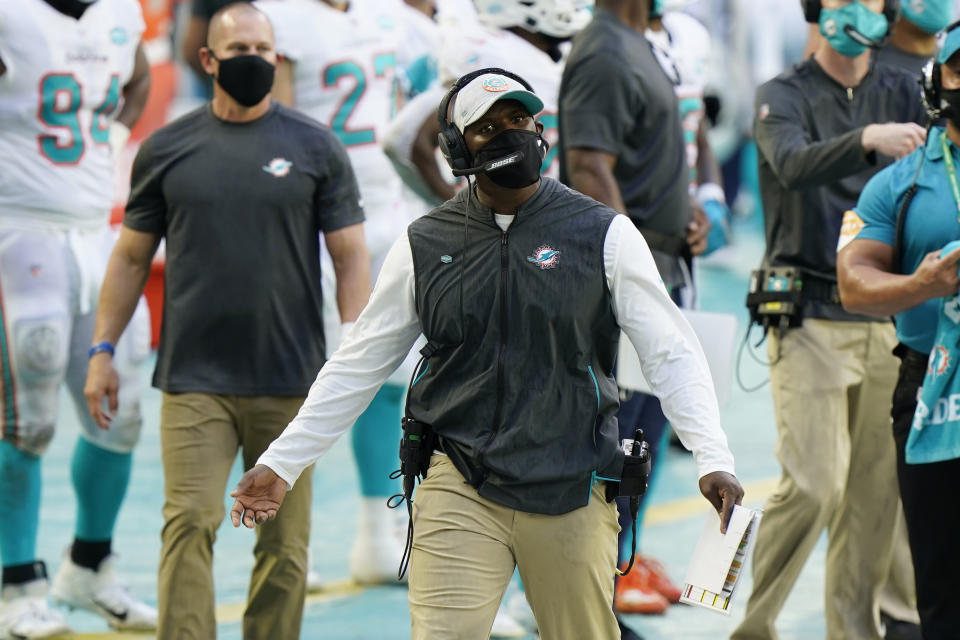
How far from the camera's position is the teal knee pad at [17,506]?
6688 mm

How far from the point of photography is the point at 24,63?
682cm

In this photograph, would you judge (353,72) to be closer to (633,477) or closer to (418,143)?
(418,143)

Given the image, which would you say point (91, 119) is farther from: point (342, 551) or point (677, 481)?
point (677, 481)

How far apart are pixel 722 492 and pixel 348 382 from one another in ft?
3.61

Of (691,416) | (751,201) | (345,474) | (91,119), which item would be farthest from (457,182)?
(751,201)

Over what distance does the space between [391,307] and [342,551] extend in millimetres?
3795

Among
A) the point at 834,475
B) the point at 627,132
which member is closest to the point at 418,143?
the point at 627,132

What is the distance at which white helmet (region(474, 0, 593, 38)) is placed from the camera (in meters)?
7.25

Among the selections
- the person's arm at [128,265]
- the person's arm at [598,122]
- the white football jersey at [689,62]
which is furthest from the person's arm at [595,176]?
the person's arm at [128,265]

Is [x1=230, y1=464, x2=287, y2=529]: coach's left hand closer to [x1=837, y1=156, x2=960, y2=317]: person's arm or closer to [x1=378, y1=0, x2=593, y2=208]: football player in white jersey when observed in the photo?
[x1=837, y1=156, x2=960, y2=317]: person's arm

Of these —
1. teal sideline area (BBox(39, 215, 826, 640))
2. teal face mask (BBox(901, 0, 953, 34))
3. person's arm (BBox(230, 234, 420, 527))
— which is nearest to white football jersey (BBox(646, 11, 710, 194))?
teal face mask (BBox(901, 0, 953, 34))

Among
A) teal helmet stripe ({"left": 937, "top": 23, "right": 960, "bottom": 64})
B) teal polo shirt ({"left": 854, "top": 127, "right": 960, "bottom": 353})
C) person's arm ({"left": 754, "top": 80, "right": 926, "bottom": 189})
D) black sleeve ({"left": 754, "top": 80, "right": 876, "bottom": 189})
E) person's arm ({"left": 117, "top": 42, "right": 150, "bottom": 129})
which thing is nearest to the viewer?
teal helmet stripe ({"left": 937, "top": 23, "right": 960, "bottom": 64})

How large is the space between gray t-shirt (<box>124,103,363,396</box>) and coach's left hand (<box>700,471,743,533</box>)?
213 centimetres

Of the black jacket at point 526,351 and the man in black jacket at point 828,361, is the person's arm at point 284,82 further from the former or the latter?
the black jacket at point 526,351
